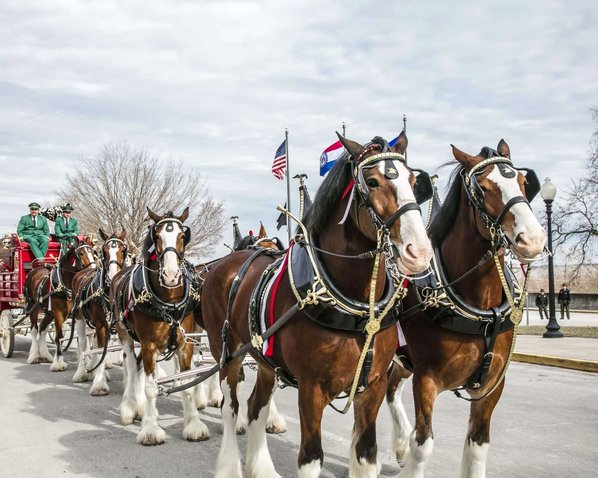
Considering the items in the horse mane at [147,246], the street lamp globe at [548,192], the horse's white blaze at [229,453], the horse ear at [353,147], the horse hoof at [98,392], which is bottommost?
the horse hoof at [98,392]

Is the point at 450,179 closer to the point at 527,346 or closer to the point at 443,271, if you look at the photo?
the point at 443,271

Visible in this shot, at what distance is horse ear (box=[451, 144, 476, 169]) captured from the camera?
4.10m

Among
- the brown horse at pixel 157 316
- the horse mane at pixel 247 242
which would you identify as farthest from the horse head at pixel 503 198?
the horse mane at pixel 247 242

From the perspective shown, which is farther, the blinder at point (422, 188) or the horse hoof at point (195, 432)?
the horse hoof at point (195, 432)

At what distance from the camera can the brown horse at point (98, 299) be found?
906 cm

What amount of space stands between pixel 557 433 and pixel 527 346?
822 cm

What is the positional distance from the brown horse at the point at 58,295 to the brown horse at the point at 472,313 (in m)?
8.88

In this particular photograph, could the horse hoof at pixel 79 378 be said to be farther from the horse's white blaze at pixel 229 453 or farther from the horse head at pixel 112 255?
the horse's white blaze at pixel 229 453

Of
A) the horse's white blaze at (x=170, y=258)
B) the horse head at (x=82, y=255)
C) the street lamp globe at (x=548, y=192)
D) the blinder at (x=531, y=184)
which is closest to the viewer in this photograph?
the blinder at (x=531, y=184)

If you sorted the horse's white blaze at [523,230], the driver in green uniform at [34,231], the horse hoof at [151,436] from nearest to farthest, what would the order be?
the horse's white blaze at [523,230] < the horse hoof at [151,436] < the driver in green uniform at [34,231]

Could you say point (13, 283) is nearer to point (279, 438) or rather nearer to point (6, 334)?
point (6, 334)

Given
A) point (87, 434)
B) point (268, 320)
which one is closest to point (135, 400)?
point (87, 434)

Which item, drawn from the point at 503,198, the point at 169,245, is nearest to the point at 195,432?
the point at 169,245

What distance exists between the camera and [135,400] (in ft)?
23.7
